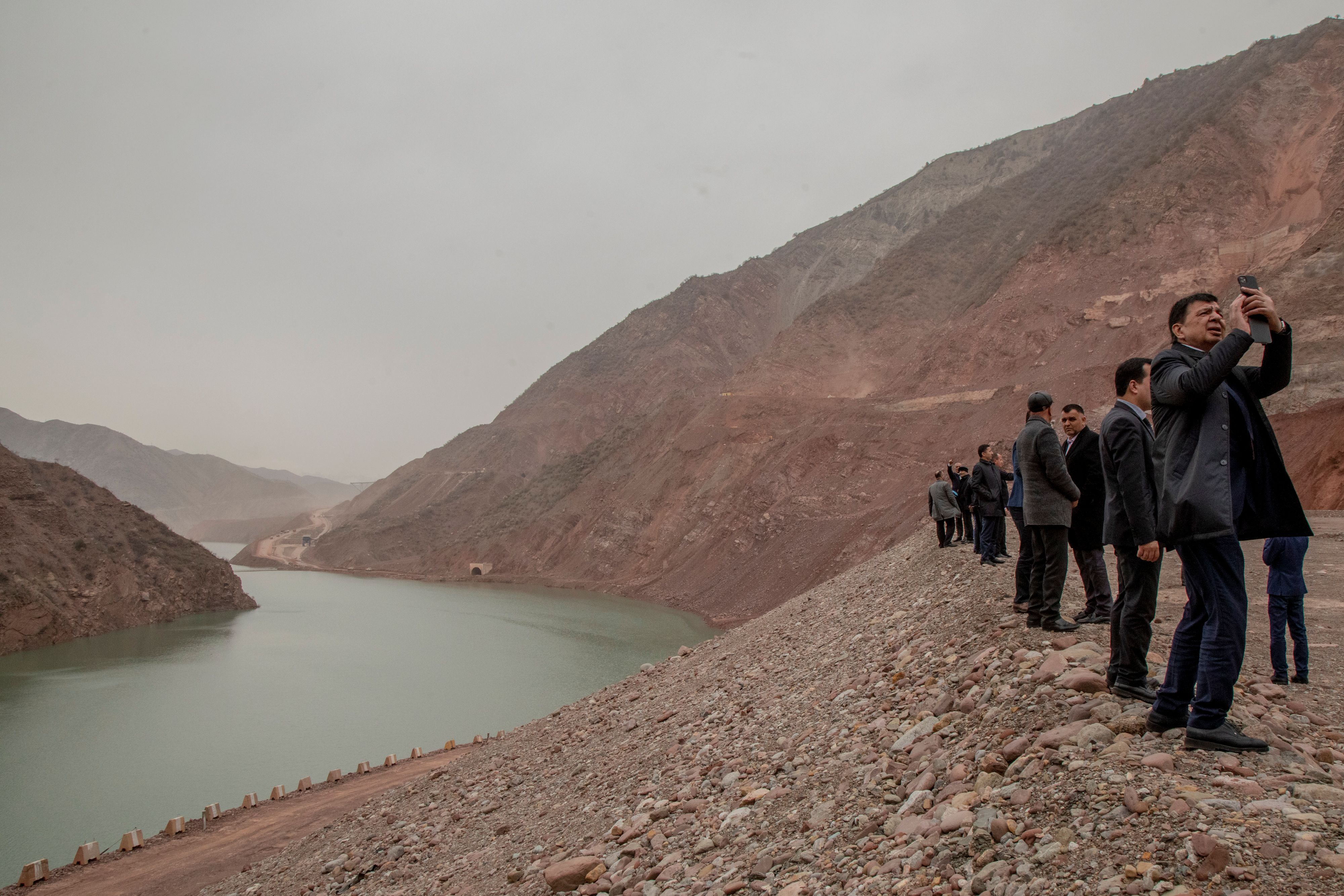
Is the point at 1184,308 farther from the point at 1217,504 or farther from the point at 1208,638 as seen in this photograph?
the point at 1208,638

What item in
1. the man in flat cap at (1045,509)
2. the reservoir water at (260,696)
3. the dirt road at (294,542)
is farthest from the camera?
the dirt road at (294,542)

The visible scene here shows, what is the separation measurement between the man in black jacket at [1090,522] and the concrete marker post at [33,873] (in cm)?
1636

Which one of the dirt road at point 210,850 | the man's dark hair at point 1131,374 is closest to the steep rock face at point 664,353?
the dirt road at point 210,850

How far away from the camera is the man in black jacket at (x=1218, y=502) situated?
339cm

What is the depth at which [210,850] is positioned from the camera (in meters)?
13.0

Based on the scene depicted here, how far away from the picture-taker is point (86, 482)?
48.2 metres

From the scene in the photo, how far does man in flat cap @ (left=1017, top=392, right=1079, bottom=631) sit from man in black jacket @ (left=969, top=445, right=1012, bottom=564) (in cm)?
385

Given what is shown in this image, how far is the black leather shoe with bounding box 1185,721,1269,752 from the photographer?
3.34m

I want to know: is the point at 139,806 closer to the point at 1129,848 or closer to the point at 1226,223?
the point at 1129,848

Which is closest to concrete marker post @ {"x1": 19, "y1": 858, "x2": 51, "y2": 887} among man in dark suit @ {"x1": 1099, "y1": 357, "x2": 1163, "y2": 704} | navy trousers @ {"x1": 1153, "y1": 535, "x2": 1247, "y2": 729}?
man in dark suit @ {"x1": 1099, "y1": 357, "x2": 1163, "y2": 704}

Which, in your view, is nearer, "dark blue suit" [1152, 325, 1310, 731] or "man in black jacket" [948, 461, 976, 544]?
"dark blue suit" [1152, 325, 1310, 731]

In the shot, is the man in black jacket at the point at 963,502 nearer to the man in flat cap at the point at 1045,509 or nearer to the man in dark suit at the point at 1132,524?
the man in flat cap at the point at 1045,509

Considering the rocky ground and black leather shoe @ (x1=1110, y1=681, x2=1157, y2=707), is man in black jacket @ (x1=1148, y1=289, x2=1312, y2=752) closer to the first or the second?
the rocky ground

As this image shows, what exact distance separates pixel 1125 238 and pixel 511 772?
165ft
